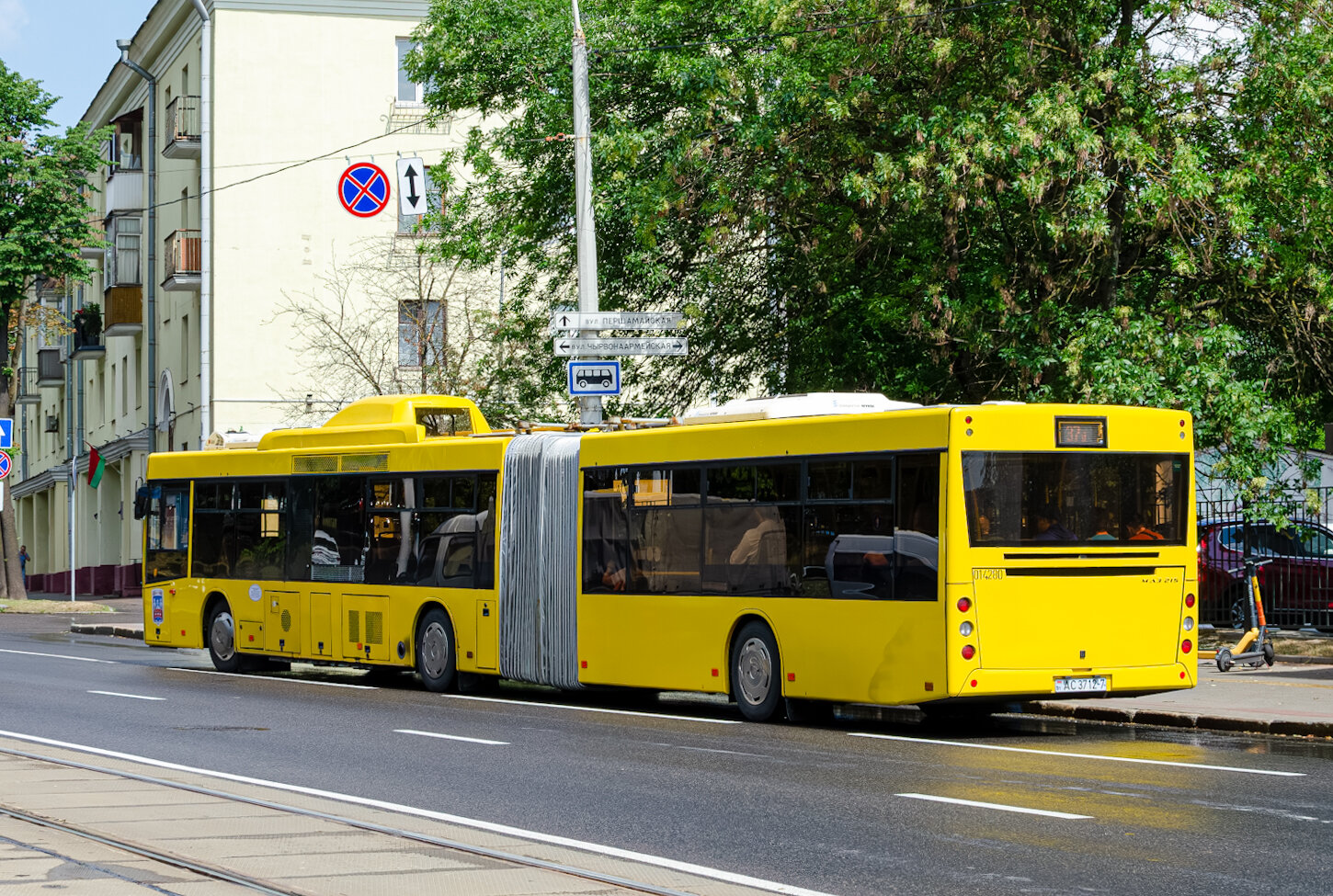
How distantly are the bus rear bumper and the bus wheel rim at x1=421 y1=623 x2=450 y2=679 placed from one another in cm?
725

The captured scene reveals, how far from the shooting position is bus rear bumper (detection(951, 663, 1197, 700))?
549 inches

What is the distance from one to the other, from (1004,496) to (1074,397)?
21.4 ft

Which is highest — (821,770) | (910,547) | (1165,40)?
(1165,40)

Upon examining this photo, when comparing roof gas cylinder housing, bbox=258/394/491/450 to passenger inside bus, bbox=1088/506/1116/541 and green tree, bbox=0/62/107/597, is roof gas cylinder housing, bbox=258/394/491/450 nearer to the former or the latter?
passenger inside bus, bbox=1088/506/1116/541

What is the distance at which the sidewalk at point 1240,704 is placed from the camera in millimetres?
14664

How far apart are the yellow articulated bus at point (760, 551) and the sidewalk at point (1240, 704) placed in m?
0.62

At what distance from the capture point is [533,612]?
18469 millimetres

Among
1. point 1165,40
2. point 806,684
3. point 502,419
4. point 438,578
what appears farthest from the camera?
point 502,419

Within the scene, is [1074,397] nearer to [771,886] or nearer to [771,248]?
[771,248]

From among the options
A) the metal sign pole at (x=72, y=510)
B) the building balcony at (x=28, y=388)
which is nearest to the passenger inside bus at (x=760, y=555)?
the metal sign pole at (x=72, y=510)

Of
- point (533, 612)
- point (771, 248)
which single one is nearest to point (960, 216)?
point (771, 248)

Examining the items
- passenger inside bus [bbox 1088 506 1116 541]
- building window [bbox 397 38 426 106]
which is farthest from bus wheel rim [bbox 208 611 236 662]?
building window [bbox 397 38 426 106]

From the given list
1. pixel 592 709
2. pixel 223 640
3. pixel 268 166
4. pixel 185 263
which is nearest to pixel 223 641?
pixel 223 640

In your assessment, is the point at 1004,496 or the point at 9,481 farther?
the point at 9,481
